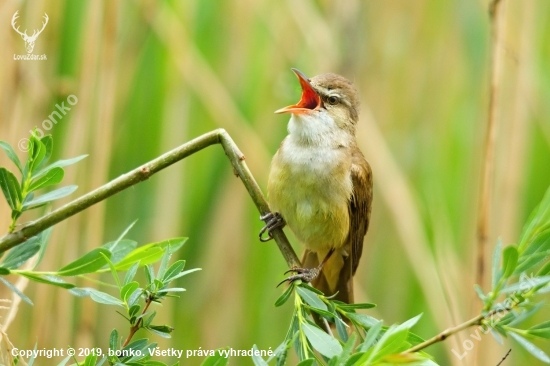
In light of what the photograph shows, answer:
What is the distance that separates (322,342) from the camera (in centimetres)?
85

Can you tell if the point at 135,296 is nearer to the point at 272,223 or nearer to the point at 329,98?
the point at 272,223

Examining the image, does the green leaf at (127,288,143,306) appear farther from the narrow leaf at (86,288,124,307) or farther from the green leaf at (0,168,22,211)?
the green leaf at (0,168,22,211)

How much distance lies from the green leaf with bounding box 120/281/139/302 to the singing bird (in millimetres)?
996

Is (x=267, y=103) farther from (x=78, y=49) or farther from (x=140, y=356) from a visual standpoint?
(x=140, y=356)

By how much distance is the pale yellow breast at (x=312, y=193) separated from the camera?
194 cm

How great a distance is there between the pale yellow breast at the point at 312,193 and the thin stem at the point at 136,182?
731 mm

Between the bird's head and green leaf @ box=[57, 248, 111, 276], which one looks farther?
the bird's head

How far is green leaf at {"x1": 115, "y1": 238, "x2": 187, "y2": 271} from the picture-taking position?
979 mm

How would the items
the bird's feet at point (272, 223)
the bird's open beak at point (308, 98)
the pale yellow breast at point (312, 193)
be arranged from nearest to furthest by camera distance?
the bird's feet at point (272, 223)
the pale yellow breast at point (312, 193)
the bird's open beak at point (308, 98)

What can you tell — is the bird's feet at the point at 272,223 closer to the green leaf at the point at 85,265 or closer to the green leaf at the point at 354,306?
the green leaf at the point at 354,306

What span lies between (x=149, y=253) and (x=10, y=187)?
217 mm

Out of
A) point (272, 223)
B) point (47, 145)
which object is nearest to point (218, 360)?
point (47, 145)

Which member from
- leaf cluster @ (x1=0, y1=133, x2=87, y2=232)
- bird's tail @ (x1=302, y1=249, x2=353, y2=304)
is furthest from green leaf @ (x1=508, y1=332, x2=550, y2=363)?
Result: bird's tail @ (x1=302, y1=249, x2=353, y2=304)

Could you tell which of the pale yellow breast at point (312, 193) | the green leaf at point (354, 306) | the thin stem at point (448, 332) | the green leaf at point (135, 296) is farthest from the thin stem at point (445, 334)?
the pale yellow breast at point (312, 193)
